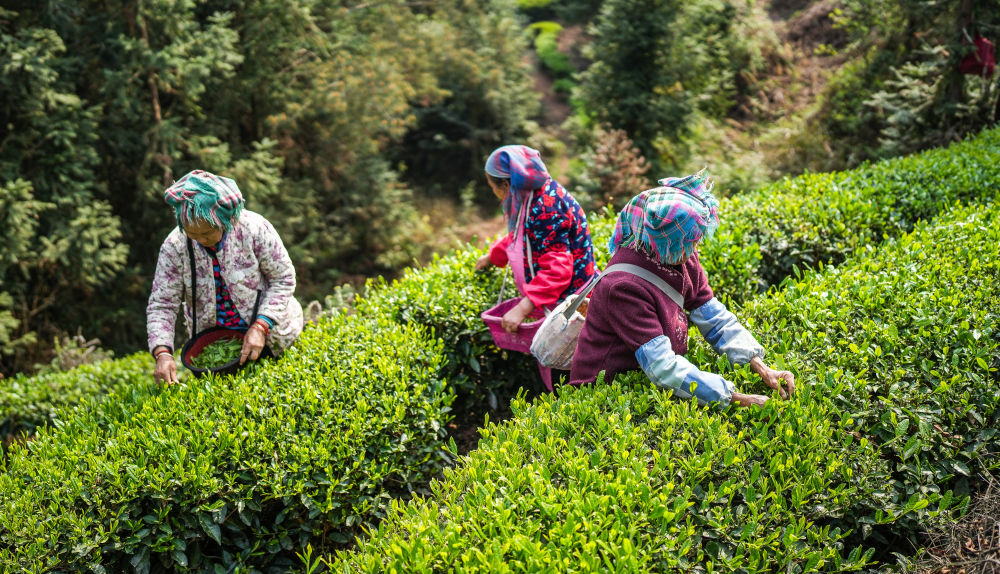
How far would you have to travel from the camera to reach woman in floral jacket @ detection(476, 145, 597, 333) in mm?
3684

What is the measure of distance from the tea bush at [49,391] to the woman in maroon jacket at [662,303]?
4777 mm

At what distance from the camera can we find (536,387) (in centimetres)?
488

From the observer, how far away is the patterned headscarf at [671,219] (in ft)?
8.99

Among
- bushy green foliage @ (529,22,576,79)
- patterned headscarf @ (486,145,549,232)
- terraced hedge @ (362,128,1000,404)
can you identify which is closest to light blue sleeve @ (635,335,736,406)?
patterned headscarf @ (486,145,549,232)

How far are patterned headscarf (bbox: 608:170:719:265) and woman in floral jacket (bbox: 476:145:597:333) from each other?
2.59 ft

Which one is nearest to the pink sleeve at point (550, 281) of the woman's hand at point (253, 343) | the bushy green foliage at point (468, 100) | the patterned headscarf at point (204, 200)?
the woman's hand at point (253, 343)

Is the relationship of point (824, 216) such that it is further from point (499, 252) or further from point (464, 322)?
point (464, 322)

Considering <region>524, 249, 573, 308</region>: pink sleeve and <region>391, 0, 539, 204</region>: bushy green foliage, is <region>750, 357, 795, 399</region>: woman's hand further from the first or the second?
<region>391, 0, 539, 204</region>: bushy green foliage

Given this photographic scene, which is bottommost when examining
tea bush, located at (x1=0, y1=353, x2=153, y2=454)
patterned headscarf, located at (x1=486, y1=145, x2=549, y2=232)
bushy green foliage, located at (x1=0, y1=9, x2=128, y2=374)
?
tea bush, located at (x1=0, y1=353, x2=153, y2=454)

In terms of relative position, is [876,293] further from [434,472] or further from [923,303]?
[434,472]

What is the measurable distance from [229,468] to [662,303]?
2482 millimetres

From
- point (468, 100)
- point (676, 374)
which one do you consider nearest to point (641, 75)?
point (468, 100)

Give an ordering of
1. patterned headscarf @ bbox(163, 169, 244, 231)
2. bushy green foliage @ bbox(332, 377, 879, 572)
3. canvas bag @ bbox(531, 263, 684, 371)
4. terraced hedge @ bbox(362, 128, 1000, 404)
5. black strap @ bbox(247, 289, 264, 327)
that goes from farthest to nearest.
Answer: terraced hedge @ bbox(362, 128, 1000, 404) < black strap @ bbox(247, 289, 264, 327) < patterned headscarf @ bbox(163, 169, 244, 231) < canvas bag @ bbox(531, 263, 684, 371) < bushy green foliage @ bbox(332, 377, 879, 572)

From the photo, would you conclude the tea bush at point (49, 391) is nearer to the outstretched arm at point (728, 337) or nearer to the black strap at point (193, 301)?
the black strap at point (193, 301)
